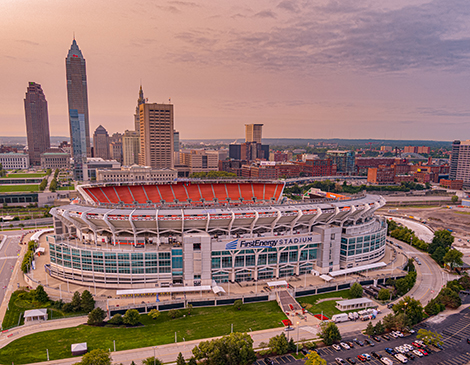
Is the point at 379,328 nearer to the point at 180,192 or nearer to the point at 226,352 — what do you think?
the point at 226,352

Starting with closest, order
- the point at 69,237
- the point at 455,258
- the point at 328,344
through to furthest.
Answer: the point at 328,344 → the point at 69,237 → the point at 455,258

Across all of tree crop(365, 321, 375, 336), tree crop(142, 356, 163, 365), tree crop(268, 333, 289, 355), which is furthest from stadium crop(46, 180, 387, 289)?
tree crop(268, 333, 289, 355)

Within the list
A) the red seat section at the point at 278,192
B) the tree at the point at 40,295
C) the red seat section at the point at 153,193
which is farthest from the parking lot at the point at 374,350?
the red seat section at the point at 153,193

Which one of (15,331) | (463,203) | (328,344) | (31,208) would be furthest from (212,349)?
(463,203)

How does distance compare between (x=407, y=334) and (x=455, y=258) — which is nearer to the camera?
(x=407, y=334)

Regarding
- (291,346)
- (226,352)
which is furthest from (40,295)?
(291,346)

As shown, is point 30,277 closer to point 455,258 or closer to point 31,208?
point 31,208
